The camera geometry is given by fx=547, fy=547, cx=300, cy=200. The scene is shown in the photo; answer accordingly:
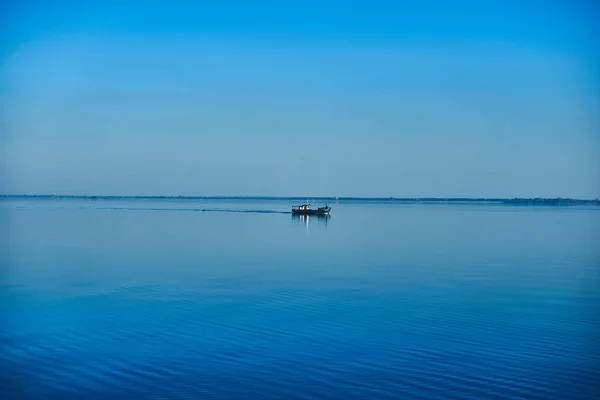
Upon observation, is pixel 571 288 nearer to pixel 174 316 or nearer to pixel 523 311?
pixel 523 311

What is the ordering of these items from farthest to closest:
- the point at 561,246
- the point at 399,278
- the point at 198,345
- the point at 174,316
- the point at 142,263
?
the point at 561,246, the point at 142,263, the point at 399,278, the point at 174,316, the point at 198,345

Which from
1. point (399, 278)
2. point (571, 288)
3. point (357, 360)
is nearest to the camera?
point (357, 360)

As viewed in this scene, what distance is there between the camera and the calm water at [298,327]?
1025 cm

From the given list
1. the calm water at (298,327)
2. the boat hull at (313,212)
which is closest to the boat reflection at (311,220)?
the boat hull at (313,212)

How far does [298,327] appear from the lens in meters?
14.5

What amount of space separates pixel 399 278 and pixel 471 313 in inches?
280

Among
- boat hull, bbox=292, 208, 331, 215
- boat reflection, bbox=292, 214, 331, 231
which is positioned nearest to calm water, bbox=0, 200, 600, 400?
boat reflection, bbox=292, 214, 331, 231

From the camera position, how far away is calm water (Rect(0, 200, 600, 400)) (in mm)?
10250

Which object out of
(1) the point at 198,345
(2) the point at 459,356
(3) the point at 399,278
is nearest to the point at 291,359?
(1) the point at 198,345

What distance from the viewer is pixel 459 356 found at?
12.0m

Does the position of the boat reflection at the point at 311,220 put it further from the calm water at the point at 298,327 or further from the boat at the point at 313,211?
the calm water at the point at 298,327

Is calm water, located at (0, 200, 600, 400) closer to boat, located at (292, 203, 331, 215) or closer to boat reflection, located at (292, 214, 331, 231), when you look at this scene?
boat reflection, located at (292, 214, 331, 231)

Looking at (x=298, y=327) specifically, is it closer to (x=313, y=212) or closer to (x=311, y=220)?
(x=311, y=220)

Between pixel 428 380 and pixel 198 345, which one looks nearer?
pixel 428 380
